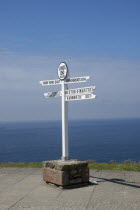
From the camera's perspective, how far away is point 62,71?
10.6 meters

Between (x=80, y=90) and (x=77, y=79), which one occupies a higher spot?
(x=77, y=79)

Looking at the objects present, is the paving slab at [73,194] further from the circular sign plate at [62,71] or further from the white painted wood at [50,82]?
the circular sign plate at [62,71]

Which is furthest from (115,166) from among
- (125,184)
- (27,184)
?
(27,184)

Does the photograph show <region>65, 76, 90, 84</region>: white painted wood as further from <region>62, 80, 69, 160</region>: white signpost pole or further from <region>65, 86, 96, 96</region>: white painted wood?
<region>65, 86, 96, 96</region>: white painted wood

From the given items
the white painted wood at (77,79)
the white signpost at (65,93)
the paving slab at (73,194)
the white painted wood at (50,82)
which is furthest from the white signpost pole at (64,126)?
the paving slab at (73,194)

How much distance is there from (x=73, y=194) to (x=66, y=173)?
0.84 metres

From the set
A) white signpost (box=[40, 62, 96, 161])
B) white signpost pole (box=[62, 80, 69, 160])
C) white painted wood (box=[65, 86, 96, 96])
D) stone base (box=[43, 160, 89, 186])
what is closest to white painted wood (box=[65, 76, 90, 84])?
→ white signpost (box=[40, 62, 96, 161])

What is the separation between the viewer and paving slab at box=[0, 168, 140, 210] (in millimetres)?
7582

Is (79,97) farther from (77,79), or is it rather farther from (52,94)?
(52,94)

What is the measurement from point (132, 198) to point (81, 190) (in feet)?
5.20

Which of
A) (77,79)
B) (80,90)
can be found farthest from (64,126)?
(77,79)

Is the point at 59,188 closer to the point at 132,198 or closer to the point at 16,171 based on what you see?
the point at 132,198

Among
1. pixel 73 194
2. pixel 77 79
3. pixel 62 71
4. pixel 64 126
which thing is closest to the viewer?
pixel 73 194

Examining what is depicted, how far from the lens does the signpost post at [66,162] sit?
944cm
